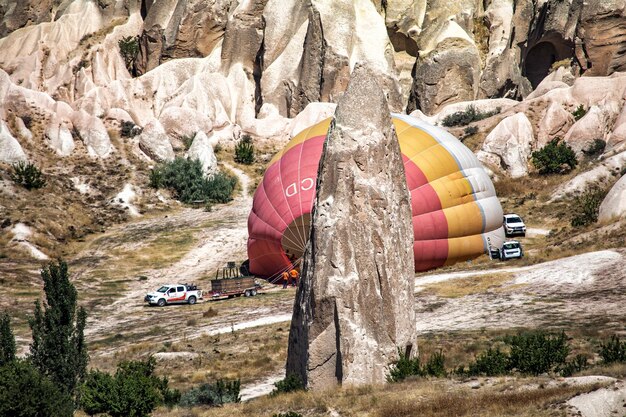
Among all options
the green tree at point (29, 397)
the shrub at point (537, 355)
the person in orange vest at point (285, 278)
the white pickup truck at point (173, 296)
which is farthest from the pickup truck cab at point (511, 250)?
the green tree at point (29, 397)

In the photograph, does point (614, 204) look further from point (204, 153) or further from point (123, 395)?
point (204, 153)

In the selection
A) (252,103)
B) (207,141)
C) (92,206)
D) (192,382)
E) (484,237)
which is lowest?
(192,382)

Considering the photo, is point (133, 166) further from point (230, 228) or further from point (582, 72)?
point (582, 72)

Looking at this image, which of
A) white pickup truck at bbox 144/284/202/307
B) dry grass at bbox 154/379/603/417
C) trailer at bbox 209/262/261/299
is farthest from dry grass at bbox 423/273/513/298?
dry grass at bbox 154/379/603/417

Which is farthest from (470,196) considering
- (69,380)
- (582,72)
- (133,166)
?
(582,72)

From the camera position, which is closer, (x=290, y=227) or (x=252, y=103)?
(x=290, y=227)

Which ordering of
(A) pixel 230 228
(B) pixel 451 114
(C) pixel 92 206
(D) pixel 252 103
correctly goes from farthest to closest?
(D) pixel 252 103 < (B) pixel 451 114 < (C) pixel 92 206 < (A) pixel 230 228

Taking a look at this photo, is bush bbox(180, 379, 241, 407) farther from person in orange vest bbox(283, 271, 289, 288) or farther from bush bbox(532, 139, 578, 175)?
bush bbox(532, 139, 578, 175)
